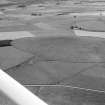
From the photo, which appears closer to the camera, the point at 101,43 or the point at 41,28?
the point at 101,43

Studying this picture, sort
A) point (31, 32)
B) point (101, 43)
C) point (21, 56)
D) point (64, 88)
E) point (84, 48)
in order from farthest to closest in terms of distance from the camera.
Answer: point (31, 32) < point (101, 43) < point (84, 48) < point (21, 56) < point (64, 88)

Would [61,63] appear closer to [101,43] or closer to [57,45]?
[57,45]

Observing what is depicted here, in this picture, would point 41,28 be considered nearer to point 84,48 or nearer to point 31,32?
point 31,32

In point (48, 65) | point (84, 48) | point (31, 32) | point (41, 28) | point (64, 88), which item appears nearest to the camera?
point (64, 88)

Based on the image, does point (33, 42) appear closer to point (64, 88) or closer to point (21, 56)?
point (21, 56)

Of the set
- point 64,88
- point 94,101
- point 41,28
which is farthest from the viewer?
point 41,28

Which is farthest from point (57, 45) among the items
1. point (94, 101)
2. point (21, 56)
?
point (94, 101)

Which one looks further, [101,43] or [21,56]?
[101,43]

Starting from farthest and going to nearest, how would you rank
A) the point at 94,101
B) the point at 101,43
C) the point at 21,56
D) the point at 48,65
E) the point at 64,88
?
1. the point at 101,43
2. the point at 21,56
3. the point at 48,65
4. the point at 64,88
5. the point at 94,101

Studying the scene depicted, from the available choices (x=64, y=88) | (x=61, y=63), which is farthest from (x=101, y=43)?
(x=64, y=88)
